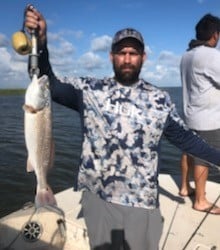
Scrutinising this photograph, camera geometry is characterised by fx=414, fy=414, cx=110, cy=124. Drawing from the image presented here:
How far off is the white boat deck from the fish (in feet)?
5.74

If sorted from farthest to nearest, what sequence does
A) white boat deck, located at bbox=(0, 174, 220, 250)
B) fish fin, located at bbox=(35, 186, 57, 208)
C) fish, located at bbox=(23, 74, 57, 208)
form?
white boat deck, located at bbox=(0, 174, 220, 250) < fish fin, located at bbox=(35, 186, 57, 208) < fish, located at bbox=(23, 74, 57, 208)

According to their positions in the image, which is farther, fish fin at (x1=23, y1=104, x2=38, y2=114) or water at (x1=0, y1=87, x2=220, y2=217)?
water at (x1=0, y1=87, x2=220, y2=217)

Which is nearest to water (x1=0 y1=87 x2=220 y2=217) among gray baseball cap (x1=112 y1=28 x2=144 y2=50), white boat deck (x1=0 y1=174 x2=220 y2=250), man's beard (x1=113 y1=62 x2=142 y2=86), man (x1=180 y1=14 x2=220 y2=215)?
white boat deck (x1=0 y1=174 x2=220 y2=250)

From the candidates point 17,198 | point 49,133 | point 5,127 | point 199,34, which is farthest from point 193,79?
point 5,127

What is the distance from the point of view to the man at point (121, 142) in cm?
346

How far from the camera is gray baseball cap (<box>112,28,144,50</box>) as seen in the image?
3467 millimetres

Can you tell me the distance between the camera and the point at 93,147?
138 inches

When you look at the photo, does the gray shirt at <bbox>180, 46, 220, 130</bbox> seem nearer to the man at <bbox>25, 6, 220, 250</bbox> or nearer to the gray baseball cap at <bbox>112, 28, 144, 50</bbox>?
the man at <bbox>25, 6, 220, 250</bbox>

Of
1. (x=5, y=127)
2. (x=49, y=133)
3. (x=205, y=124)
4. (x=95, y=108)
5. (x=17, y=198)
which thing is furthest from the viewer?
(x=5, y=127)

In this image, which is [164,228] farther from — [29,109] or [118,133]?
[29,109]

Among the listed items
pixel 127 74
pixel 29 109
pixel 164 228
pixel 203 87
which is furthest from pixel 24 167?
pixel 29 109

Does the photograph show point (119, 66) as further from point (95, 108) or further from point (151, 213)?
point (151, 213)

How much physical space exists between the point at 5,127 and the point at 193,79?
22.2m

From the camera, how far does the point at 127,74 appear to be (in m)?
3.44
